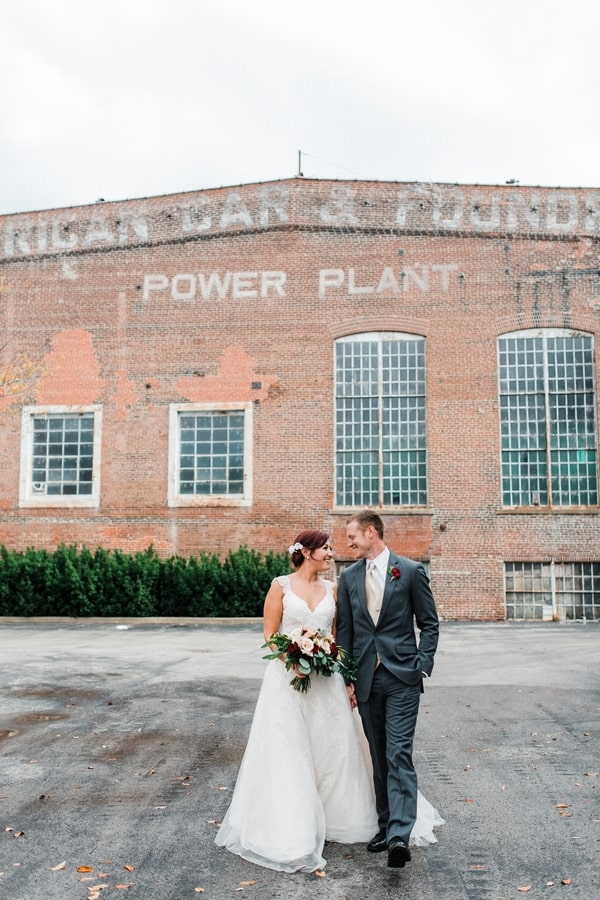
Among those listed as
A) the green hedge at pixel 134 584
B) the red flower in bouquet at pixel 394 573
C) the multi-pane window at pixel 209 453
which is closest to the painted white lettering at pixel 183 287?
the multi-pane window at pixel 209 453

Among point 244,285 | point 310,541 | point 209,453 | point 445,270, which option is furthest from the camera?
point 244,285

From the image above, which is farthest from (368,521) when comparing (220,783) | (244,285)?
(244,285)

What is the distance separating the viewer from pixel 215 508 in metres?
22.5

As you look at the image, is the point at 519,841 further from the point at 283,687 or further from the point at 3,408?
the point at 3,408

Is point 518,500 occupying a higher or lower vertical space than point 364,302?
lower

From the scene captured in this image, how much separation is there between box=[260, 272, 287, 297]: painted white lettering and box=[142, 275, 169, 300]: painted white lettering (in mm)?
2538

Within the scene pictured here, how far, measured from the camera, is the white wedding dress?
4.92 metres

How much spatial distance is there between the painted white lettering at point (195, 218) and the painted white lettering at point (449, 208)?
5809 millimetres

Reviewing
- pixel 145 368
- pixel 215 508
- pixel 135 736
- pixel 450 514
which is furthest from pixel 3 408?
pixel 135 736

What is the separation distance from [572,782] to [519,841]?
1.51 m

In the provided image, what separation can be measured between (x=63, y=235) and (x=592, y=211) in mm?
13660

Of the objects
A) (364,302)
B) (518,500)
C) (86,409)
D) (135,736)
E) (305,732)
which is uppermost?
(364,302)

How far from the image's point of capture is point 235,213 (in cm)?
2327

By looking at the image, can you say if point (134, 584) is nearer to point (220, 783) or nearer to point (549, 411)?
point (549, 411)
